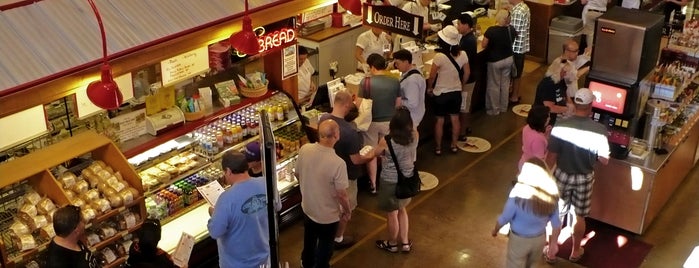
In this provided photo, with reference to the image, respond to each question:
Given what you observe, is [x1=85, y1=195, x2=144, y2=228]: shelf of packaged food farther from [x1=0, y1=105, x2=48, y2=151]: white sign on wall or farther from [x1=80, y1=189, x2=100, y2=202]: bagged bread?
[x1=0, y1=105, x2=48, y2=151]: white sign on wall

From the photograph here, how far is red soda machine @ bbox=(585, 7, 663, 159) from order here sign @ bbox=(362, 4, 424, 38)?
6.63ft

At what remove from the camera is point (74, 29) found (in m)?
6.50

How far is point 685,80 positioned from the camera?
27.4 ft

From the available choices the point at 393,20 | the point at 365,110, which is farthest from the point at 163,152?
the point at 393,20

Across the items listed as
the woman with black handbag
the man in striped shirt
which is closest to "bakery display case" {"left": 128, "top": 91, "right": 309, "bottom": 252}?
the woman with black handbag

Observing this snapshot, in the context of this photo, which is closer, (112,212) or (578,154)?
(112,212)

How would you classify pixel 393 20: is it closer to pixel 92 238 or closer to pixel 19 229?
pixel 92 238

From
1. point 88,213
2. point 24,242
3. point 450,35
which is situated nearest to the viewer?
point 24,242

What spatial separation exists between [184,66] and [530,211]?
3333 mm

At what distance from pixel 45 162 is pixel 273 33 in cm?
271

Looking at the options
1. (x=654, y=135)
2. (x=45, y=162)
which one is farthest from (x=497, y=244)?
(x=45, y=162)

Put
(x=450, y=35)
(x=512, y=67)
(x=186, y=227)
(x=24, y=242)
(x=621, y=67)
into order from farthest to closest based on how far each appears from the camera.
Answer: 1. (x=512, y=67)
2. (x=450, y=35)
3. (x=621, y=67)
4. (x=186, y=227)
5. (x=24, y=242)

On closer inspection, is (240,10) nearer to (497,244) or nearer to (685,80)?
(497,244)

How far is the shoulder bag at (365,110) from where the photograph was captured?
8.48m
